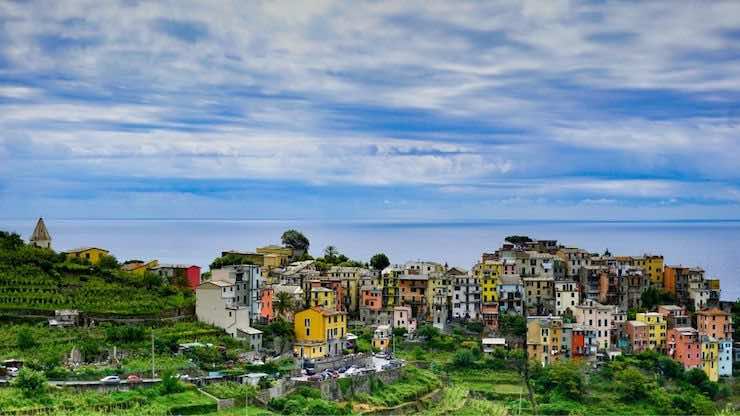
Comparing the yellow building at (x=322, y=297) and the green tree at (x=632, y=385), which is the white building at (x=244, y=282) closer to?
the yellow building at (x=322, y=297)

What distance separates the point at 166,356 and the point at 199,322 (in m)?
3.95

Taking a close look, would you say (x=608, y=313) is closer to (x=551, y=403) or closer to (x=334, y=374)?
(x=551, y=403)

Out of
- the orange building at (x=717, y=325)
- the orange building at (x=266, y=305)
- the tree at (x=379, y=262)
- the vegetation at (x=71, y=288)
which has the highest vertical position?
the tree at (x=379, y=262)

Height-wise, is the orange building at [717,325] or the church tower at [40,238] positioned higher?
the church tower at [40,238]

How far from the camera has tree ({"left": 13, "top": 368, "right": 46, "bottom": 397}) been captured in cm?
2036

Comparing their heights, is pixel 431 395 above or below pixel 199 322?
below

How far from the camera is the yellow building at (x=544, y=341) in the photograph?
31.5 m

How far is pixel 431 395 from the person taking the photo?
26.2 metres

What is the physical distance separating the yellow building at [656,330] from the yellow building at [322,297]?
442 inches

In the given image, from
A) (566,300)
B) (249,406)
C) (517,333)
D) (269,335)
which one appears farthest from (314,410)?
(566,300)

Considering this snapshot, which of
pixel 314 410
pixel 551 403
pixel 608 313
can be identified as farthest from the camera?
pixel 608 313

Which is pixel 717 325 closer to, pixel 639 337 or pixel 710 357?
pixel 710 357

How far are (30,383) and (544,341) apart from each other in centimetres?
1740

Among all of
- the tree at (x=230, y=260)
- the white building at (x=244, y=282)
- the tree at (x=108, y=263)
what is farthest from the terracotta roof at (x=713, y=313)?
the tree at (x=108, y=263)
